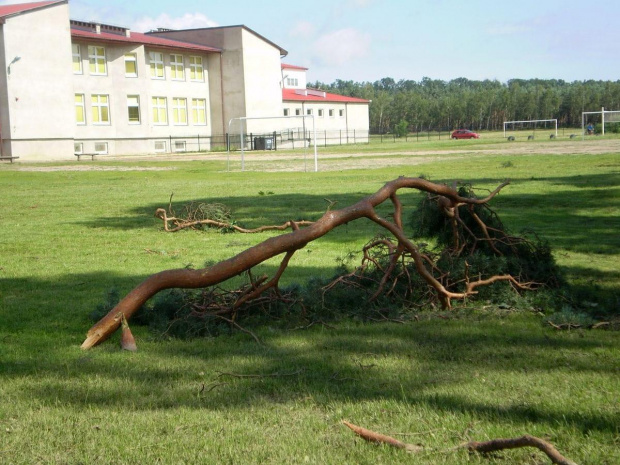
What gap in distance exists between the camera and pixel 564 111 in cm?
12650

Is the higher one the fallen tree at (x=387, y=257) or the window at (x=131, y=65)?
the window at (x=131, y=65)

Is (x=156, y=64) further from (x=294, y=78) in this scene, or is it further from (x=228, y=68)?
(x=294, y=78)

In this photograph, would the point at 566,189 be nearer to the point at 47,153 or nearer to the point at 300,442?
the point at 300,442

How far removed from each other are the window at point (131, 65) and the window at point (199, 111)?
7.16m

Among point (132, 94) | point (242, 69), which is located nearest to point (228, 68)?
point (242, 69)

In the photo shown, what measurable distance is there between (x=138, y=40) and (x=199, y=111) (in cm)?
916

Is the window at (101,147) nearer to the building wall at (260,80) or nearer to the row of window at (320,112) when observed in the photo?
the building wall at (260,80)

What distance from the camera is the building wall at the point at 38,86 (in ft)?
164

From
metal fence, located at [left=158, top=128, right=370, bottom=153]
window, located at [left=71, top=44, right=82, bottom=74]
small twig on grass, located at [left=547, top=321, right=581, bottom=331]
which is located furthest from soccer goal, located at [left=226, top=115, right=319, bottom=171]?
small twig on grass, located at [left=547, top=321, right=581, bottom=331]

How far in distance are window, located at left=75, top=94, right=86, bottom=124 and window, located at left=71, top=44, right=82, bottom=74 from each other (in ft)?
5.96

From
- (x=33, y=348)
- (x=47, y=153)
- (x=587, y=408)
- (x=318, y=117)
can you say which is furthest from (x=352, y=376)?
(x=318, y=117)

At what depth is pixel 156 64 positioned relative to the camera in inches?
2547

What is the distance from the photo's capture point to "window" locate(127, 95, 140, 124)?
61.6m

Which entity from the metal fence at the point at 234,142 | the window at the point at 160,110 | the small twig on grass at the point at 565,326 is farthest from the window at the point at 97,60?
the small twig on grass at the point at 565,326
